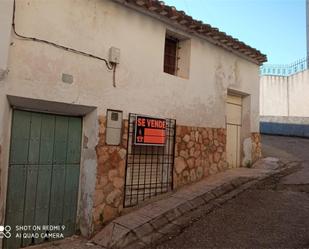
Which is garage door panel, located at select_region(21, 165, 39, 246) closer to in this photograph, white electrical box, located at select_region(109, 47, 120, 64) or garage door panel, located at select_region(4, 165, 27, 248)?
garage door panel, located at select_region(4, 165, 27, 248)

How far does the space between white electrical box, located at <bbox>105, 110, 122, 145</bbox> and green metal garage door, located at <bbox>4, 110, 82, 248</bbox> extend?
1.54ft

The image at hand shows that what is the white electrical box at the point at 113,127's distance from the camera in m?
5.42

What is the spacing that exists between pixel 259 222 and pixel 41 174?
3.60 meters

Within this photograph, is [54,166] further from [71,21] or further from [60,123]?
[71,21]

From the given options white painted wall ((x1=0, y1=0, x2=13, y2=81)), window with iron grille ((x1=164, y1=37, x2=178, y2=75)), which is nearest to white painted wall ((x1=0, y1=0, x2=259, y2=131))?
white painted wall ((x1=0, y1=0, x2=13, y2=81))

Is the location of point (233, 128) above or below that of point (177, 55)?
below

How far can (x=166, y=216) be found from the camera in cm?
543

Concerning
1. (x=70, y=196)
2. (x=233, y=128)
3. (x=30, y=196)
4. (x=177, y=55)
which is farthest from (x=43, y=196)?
(x=233, y=128)

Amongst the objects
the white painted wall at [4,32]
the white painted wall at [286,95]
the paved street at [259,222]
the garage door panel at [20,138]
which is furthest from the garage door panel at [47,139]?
the white painted wall at [286,95]

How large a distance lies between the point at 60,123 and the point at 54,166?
681 millimetres

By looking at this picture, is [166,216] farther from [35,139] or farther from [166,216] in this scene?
[35,139]

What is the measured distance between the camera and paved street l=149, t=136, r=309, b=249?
4738 millimetres

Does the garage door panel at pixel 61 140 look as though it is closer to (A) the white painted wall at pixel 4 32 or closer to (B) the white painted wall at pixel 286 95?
(A) the white painted wall at pixel 4 32

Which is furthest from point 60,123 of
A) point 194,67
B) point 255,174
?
point 255,174
